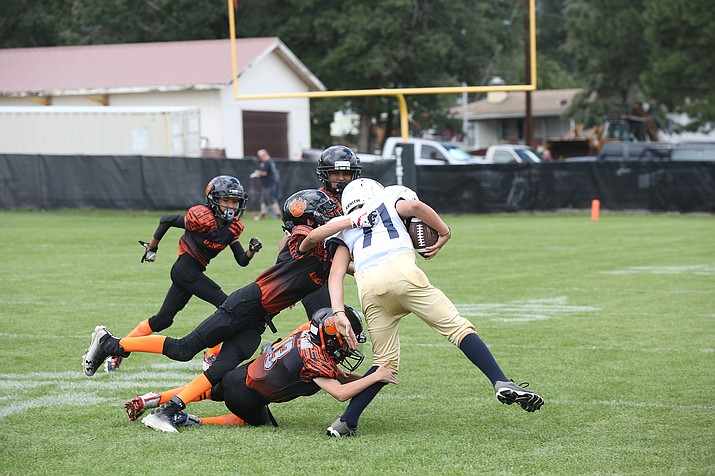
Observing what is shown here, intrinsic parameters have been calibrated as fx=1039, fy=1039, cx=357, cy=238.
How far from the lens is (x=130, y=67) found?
3347cm

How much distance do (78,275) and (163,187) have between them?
12.1 meters

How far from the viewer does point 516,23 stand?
43406 millimetres

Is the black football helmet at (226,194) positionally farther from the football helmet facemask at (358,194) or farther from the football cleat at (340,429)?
the football cleat at (340,429)

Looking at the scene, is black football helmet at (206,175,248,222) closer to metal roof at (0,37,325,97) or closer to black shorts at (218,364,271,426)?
black shorts at (218,364,271,426)

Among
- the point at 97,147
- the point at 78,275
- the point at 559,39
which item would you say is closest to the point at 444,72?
the point at 97,147

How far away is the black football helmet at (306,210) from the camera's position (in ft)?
20.7

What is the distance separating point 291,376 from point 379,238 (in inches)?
36.8

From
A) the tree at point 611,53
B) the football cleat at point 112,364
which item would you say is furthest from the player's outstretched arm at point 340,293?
the tree at point 611,53

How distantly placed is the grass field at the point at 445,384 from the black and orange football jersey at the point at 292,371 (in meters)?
0.24

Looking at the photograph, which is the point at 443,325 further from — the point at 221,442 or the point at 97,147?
the point at 97,147

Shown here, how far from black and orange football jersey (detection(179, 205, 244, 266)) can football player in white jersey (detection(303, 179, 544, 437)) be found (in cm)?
214

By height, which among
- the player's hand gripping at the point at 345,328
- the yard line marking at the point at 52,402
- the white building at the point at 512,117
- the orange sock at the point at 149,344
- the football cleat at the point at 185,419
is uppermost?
the player's hand gripping at the point at 345,328

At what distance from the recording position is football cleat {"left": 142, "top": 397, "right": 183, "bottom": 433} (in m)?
5.88

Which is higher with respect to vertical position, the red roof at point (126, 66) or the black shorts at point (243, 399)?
the red roof at point (126, 66)
